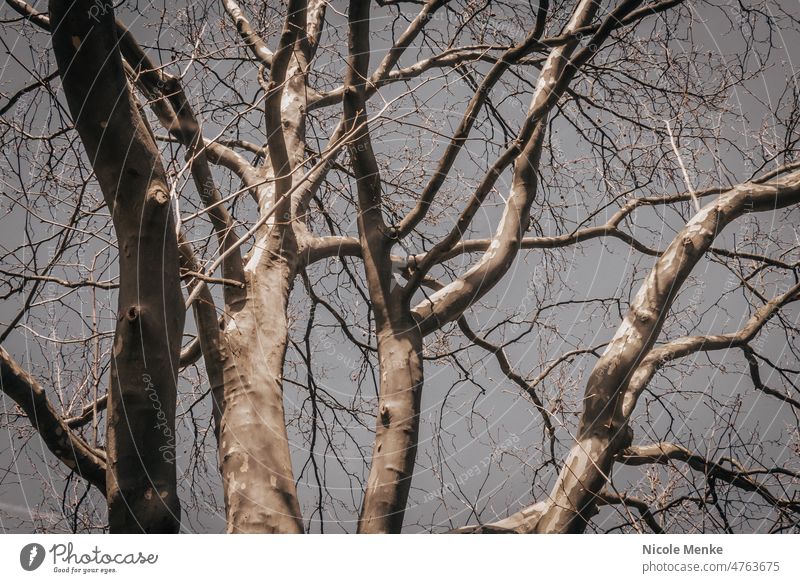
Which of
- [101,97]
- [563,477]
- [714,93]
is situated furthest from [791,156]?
[101,97]

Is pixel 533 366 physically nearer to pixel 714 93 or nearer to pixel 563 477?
pixel 563 477

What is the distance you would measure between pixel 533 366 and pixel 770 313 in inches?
45.9

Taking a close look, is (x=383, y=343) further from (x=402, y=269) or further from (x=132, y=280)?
(x=132, y=280)

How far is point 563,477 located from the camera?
8.40 ft
